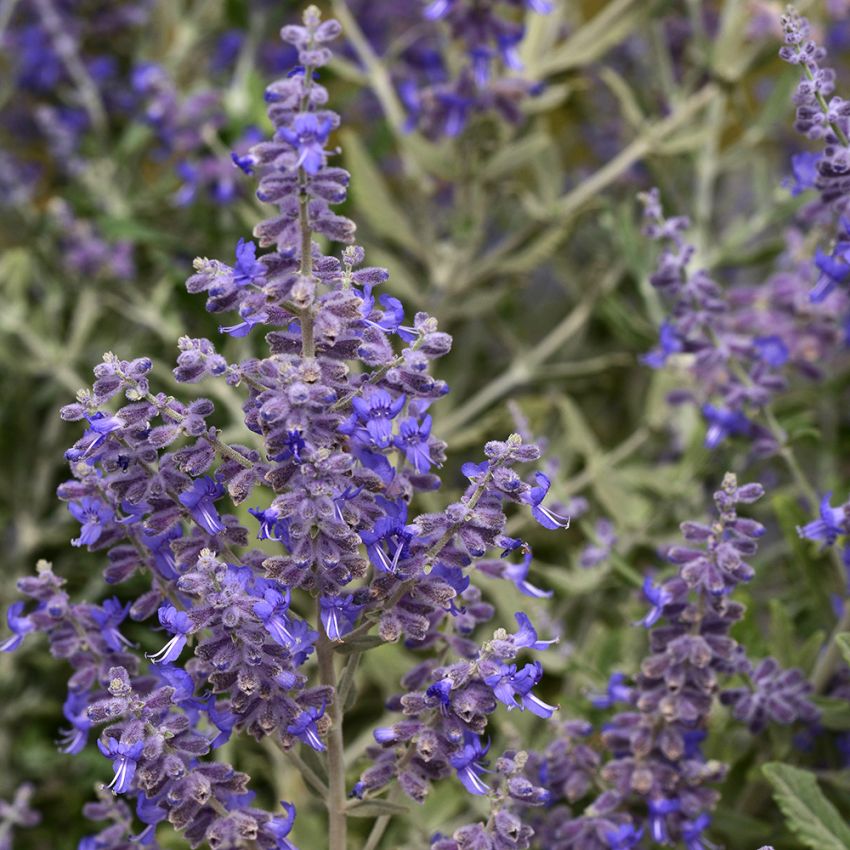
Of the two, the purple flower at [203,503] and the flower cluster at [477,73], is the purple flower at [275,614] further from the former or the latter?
the flower cluster at [477,73]

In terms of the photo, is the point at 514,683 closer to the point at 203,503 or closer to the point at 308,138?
the point at 203,503

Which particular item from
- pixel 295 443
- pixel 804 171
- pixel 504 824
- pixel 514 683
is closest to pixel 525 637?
pixel 514 683

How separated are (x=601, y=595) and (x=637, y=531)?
0.21 meters

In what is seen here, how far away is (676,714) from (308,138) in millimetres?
616

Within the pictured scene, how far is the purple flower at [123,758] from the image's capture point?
0.92 metres

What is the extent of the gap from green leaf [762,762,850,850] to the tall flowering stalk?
0.27 meters

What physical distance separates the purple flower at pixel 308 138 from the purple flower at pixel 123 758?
1.43 feet

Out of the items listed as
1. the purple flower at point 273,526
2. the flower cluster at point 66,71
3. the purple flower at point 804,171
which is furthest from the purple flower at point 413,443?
the flower cluster at point 66,71

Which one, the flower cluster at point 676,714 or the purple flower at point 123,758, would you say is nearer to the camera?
the purple flower at point 123,758

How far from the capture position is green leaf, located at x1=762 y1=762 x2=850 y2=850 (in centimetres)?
112

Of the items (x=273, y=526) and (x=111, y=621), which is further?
(x=111, y=621)

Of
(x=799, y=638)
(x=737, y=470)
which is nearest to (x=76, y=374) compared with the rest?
(x=737, y=470)

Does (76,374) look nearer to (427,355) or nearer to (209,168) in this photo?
(209,168)

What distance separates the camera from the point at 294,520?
3.00ft
